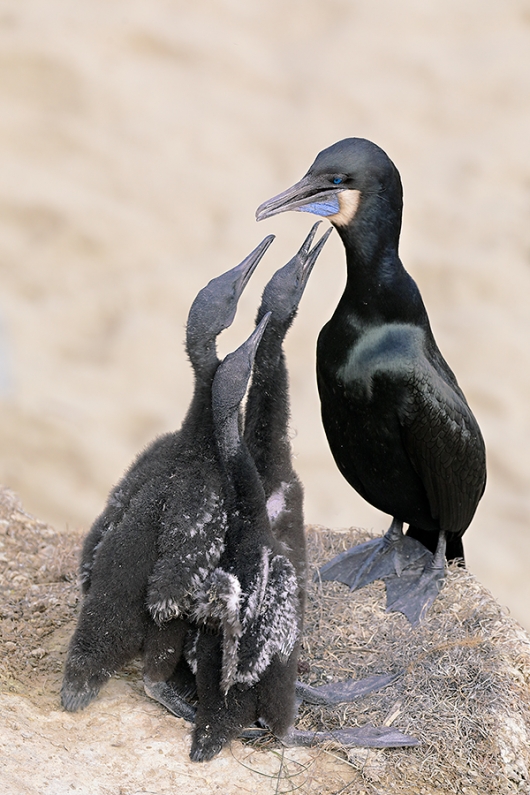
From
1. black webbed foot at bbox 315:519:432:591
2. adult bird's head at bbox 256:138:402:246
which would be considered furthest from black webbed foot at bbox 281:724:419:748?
adult bird's head at bbox 256:138:402:246

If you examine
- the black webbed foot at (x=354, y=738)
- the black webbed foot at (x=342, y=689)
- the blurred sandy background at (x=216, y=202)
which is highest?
the blurred sandy background at (x=216, y=202)

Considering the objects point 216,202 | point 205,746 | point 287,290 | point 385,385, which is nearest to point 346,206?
point 287,290

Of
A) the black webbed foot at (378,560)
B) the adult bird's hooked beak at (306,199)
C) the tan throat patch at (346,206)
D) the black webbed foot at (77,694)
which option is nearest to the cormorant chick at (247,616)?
the black webbed foot at (77,694)

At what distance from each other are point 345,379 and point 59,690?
1618 mm

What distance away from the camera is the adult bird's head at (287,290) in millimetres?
3867

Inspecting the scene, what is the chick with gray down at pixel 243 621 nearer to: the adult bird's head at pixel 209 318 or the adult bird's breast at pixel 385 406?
the adult bird's head at pixel 209 318

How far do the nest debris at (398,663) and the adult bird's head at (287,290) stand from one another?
1.29 m

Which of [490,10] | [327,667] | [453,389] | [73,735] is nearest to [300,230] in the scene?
[490,10]

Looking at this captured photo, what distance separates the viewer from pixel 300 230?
9.95 meters

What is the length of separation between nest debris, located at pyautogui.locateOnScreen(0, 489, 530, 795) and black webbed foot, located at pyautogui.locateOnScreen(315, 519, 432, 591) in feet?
0.20

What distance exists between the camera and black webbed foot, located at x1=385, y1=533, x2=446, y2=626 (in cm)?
445

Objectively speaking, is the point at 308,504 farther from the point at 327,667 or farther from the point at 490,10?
the point at 490,10

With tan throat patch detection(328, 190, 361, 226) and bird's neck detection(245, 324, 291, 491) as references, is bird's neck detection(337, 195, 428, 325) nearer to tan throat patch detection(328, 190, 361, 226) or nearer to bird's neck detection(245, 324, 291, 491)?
tan throat patch detection(328, 190, 361, 226)

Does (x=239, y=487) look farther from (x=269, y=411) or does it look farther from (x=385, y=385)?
(x=385, y=385)
